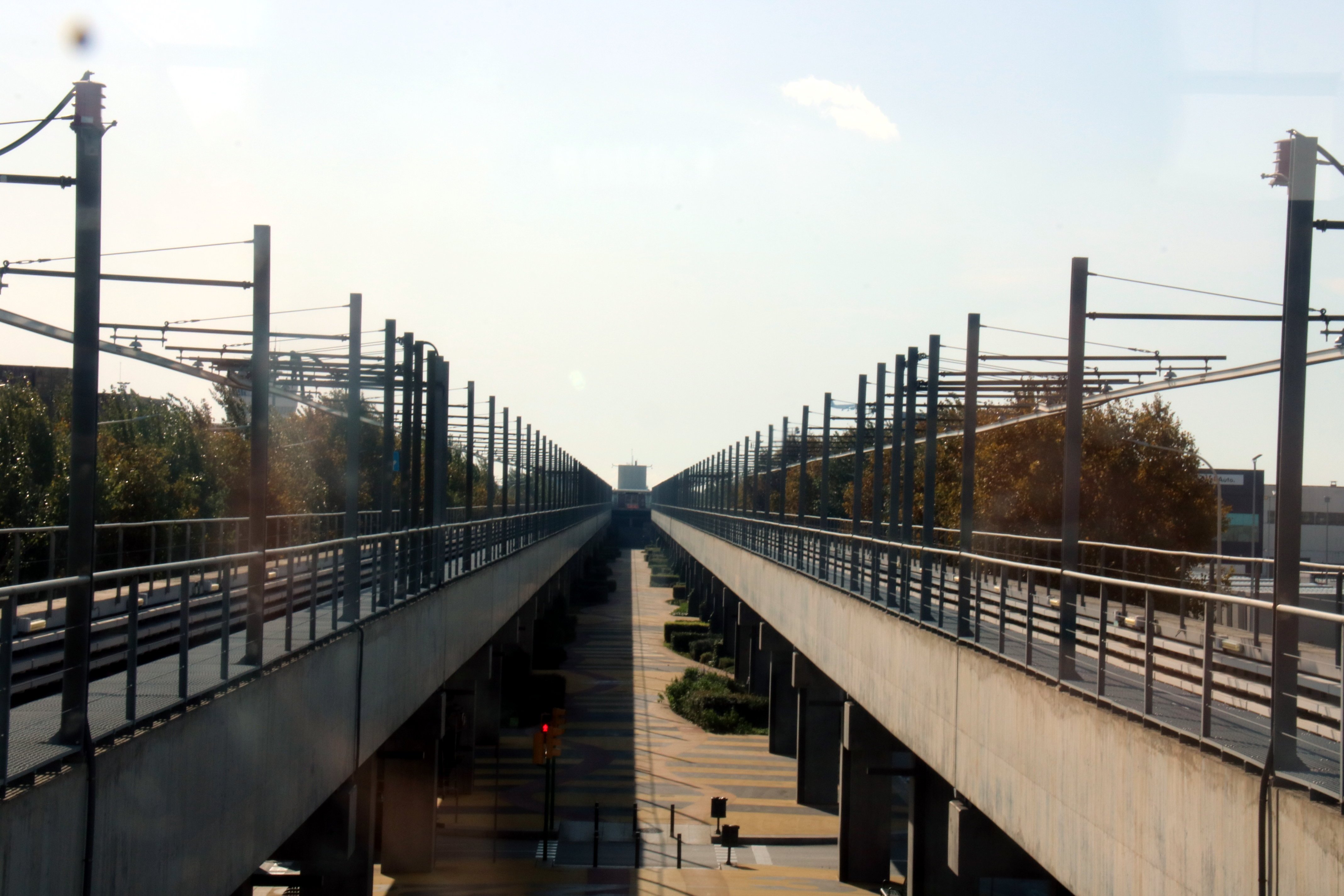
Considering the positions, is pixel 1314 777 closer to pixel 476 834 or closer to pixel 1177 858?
pixel 1177 858

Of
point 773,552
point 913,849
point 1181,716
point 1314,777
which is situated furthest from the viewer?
point 773,552

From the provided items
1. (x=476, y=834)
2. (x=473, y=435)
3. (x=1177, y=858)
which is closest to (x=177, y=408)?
(x=473, y=435)

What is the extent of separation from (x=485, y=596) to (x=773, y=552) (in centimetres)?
968

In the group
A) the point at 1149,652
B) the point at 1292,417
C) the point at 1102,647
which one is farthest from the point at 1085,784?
the point at 1292,417

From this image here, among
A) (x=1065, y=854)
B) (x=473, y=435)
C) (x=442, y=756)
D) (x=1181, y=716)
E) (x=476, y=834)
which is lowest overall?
(x=476, y=834)

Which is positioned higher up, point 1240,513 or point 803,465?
point 803,465

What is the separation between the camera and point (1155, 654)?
1020cm

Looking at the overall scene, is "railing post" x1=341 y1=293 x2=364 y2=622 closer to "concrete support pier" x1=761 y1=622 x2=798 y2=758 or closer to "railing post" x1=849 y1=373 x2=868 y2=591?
"railing post" x1=849 y1=373 x2=868 y2=591

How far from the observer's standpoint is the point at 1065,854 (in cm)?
983

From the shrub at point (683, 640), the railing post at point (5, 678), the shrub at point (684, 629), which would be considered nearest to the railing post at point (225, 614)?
the railing post at point (5, 678)

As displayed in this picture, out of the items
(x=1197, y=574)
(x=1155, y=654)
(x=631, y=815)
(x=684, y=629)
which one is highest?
(x=1155, y=654)

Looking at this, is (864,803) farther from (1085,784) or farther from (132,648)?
(132,648)

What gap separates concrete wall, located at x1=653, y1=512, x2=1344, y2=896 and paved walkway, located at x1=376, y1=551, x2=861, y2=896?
1091cm

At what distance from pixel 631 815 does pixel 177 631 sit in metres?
19.5
